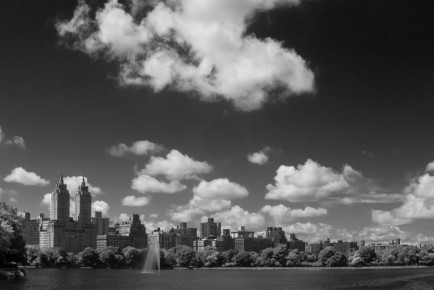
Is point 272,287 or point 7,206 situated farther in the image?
point 7,206

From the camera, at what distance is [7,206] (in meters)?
153

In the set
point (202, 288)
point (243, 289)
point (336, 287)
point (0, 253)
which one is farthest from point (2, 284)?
point (336, 287)

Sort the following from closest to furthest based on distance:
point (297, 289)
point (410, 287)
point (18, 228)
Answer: point (297, 289) < point (410, 287) < point (18, 228)

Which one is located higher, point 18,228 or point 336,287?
point 18,228

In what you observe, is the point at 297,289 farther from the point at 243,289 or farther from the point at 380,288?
the point at 380,288

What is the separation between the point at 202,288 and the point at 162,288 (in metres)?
8.51

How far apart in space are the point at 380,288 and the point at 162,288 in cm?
4765

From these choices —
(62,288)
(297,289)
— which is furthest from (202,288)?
(62,288)

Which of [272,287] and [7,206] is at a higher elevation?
[7,206]

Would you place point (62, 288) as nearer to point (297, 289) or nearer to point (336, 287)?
point (297, 289)

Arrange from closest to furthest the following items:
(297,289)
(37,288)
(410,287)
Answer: (37,288)
(297,289)
(410,287)

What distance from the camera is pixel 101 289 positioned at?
12431 cm

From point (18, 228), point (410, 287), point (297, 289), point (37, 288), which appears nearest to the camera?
point (37, 288)

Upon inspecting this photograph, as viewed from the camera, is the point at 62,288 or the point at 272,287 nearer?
the point at 62,288
